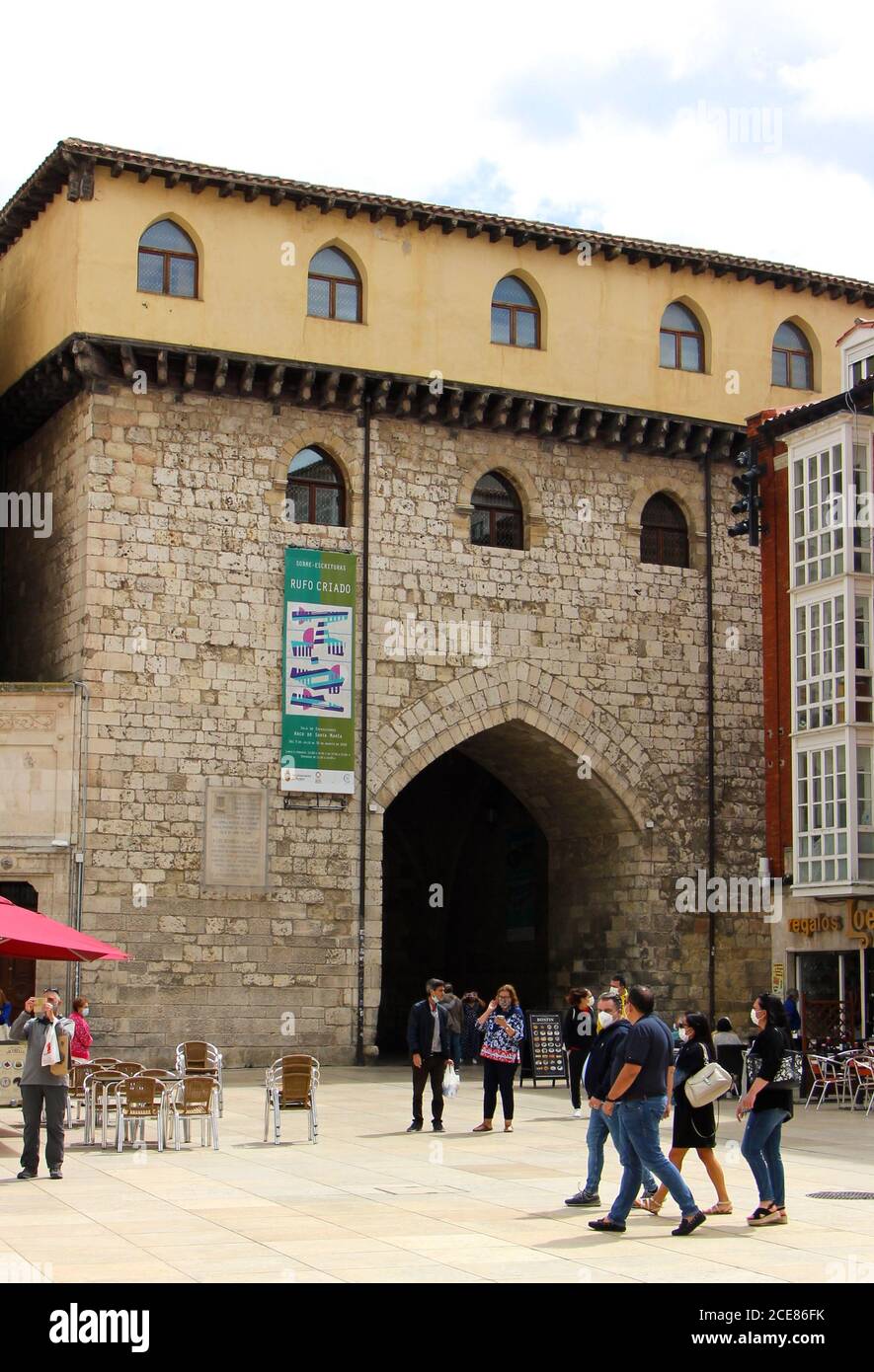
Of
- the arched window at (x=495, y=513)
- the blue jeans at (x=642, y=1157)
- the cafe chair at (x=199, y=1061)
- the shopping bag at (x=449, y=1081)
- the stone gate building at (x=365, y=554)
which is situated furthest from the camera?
the arched window at (x=495, y=513)

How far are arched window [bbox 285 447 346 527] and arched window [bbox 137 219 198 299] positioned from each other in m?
3.12

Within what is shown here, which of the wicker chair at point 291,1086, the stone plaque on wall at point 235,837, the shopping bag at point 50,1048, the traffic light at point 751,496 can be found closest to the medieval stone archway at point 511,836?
the stone plaque on wall at point 235,837

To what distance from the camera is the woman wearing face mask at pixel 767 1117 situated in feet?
40.1

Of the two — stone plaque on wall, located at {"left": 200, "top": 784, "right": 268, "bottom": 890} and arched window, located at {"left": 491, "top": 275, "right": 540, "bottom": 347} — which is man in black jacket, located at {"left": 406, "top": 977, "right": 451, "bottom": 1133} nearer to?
stone plaque on wall, located at {"left": 200, "top": 784, "right": 268, "bottom": 890}

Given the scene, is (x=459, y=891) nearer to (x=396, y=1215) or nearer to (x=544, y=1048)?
(x=544, y=1048)

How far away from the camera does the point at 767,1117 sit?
12.2 meters

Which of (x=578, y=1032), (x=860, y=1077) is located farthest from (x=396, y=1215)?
(x=860, y=1077)

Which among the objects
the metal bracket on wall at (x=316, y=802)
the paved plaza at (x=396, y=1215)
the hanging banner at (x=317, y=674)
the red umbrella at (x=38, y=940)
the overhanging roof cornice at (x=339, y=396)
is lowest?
the paved plaza at (x=396, y=1215)

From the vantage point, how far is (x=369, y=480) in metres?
30.0

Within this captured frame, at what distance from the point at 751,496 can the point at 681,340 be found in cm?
489

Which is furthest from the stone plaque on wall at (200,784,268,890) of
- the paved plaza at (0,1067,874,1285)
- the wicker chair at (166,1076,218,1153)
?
the wicker chair at (166,1076,218,1153)

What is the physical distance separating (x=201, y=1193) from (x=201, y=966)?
1373 cm

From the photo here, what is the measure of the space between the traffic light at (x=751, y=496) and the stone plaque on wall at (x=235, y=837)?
8541 mm
